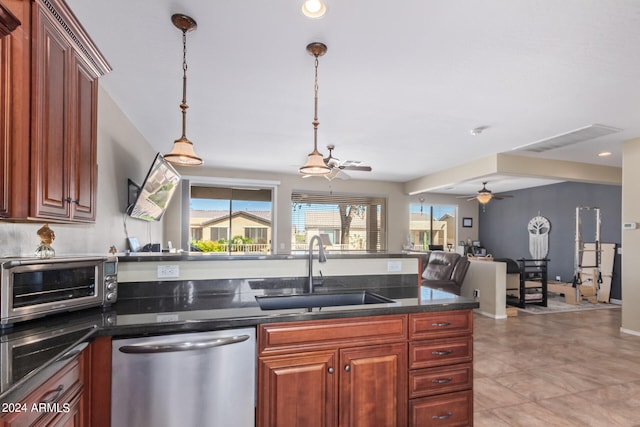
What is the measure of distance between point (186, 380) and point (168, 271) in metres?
0.76

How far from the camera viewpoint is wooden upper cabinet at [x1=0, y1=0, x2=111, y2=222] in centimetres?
133

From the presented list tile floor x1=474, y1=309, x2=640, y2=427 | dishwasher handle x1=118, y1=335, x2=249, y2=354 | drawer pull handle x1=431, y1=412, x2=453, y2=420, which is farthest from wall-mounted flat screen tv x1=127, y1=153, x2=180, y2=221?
tile floor x1=474, y1=309, x2=640, y2=427

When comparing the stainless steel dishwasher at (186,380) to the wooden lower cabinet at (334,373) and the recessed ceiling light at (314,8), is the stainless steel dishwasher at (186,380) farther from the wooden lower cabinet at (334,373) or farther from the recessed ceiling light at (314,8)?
the recessed ceiling light at (314,8)

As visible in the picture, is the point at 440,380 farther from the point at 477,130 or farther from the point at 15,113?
the point at 477,130

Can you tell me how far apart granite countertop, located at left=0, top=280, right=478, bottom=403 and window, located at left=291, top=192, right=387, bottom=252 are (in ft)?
17.1

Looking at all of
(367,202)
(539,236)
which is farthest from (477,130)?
(539,236)

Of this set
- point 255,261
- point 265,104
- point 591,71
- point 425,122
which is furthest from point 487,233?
point 255,261

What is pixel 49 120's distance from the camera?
4.77 ft

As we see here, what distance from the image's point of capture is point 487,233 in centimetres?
973

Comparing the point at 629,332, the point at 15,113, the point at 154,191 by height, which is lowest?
the point at 629,332

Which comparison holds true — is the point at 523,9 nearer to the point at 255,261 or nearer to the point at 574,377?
the point at 255,261

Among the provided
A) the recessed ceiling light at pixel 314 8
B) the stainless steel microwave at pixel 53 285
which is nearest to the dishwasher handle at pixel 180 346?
the stainless steel microwave at pixel 53 285

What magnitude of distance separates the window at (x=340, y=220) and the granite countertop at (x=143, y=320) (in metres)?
5.20

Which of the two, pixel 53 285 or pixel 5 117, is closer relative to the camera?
pixel 5 117
